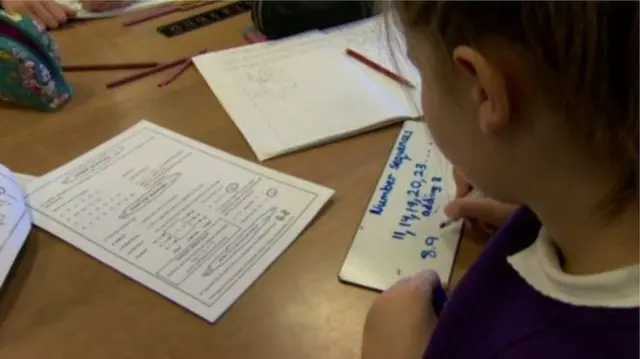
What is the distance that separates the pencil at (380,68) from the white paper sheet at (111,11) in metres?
0.36

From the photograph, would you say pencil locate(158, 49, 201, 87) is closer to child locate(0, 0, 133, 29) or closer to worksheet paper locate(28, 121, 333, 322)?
worksheet paper locate(28, 121, 333, 322)

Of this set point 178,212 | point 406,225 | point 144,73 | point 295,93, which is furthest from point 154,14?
point 406,225

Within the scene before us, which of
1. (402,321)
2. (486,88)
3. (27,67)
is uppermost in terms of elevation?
(486,88)

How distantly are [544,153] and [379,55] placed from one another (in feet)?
1.96

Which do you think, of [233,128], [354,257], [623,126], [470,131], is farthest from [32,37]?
[623,126]

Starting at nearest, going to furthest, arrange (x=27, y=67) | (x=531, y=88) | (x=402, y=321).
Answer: (x=531, y=88)
(x=402, y=321)
(x=27, y=67)

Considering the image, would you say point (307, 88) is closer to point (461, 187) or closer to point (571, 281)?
point (461, 187)

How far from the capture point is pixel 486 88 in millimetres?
479

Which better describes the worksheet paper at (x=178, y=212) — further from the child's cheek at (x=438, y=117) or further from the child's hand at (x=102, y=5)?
the child's hand at (x=102, y=5)

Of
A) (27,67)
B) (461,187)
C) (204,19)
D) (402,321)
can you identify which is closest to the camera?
(402,321)

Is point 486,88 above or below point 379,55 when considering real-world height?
above

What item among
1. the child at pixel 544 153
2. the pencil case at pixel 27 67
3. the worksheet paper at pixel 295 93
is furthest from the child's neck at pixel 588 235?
the pencil case at pixel 27 67

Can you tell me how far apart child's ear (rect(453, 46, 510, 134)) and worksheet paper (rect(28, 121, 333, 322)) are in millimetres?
314

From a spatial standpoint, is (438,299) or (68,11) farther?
(68,11)
